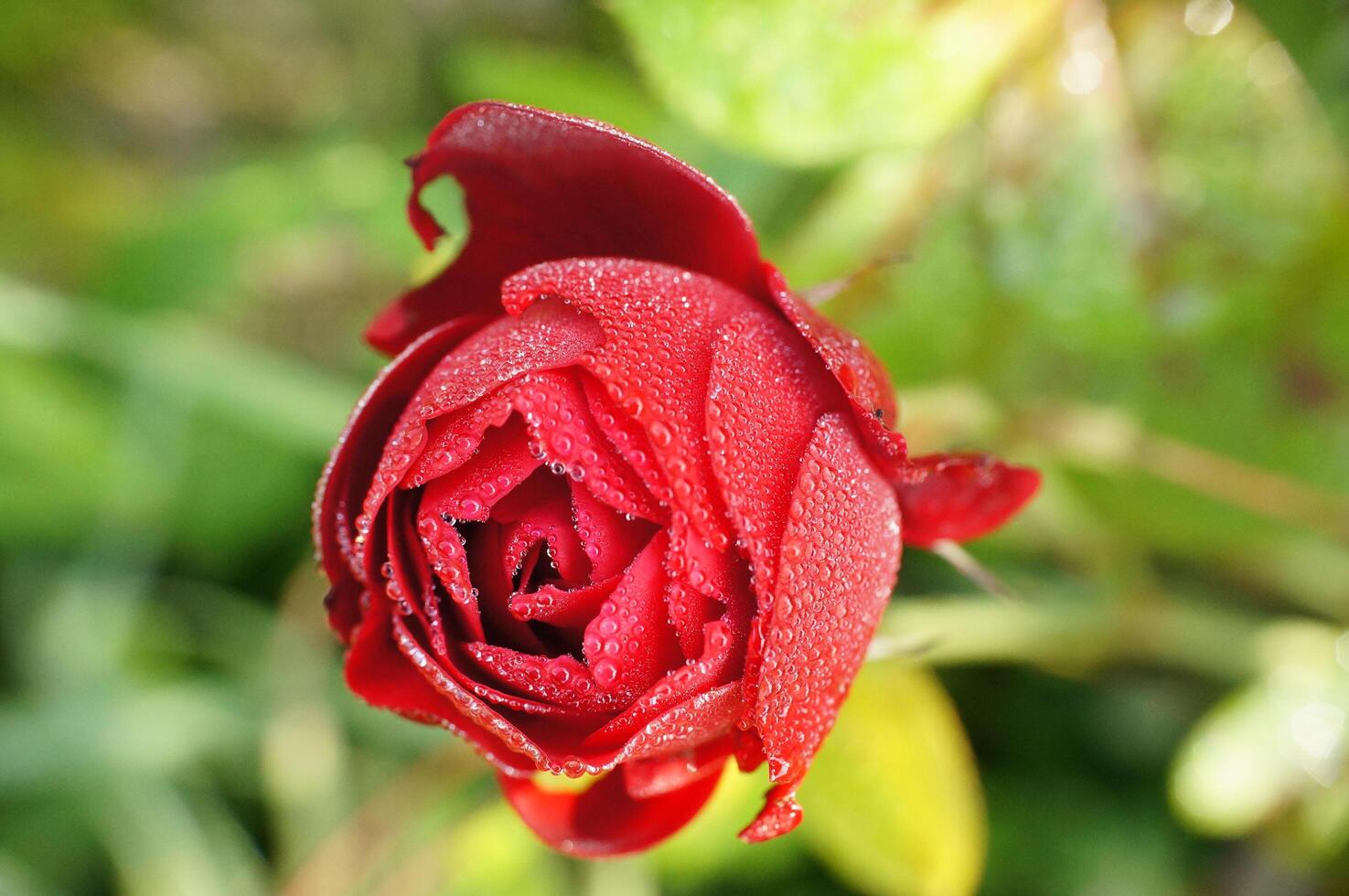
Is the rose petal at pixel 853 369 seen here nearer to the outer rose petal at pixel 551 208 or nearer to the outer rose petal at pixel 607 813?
the outer rose petal at pixel 551 208

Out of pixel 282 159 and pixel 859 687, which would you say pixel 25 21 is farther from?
pixel 859 687

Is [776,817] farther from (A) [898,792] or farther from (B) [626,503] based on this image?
(A) [898,792]

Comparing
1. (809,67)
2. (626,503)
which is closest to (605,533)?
(626,503)

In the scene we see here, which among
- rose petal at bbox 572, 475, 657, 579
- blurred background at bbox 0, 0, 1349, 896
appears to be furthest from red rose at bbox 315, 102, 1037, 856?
blurred background at bbox 0, 0, 1349, 896

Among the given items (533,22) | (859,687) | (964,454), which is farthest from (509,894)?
(533,22)

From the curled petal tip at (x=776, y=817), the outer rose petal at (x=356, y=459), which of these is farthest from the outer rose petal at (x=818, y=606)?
the outer rose petal at (x=356, y=459)
